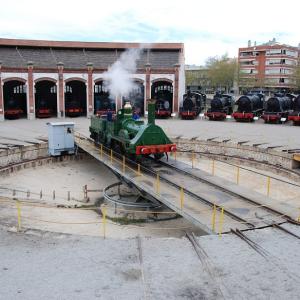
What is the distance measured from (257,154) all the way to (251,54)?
69.9 meters

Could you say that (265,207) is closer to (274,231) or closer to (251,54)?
(274,231)

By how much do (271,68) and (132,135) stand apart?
72770 mm

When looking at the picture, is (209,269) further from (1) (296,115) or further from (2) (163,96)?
(2) (163,96)

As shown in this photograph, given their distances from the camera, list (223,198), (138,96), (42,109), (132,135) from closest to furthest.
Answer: (223,198) < (132,135) < (42,109) < (138,96)

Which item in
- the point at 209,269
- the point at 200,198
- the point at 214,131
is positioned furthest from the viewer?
the point at 214,131

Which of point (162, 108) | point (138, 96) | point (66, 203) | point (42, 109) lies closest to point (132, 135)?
point (66, 203)

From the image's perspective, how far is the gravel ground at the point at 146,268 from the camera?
25.4 ft

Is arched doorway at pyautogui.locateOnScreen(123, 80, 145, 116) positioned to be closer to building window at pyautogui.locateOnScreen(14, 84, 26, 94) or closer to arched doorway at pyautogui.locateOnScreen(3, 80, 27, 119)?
arched doorway at pyautogui.locateOnScreen(3, 80, 27, 119)

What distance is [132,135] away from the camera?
59.7 ft

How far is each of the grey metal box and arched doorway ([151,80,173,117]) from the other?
62.9ft

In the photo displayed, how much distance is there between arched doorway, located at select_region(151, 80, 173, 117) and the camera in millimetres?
42438

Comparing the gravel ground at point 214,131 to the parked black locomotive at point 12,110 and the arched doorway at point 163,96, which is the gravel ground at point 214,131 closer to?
the parked black locomotive at point 12,110

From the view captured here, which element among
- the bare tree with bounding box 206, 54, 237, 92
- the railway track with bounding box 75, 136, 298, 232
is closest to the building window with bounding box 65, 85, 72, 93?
the railway track with bounding box 75, 136, 298, 232

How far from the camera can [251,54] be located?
8869cm
